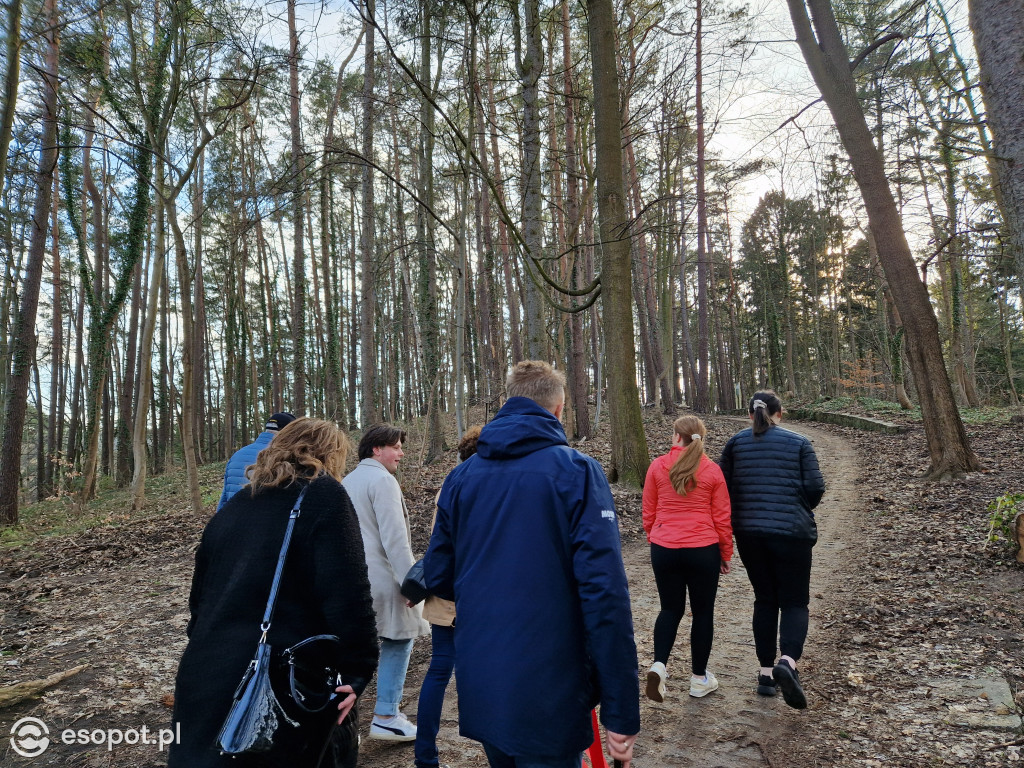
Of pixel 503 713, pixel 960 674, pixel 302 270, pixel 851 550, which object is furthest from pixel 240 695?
pixel 302 270

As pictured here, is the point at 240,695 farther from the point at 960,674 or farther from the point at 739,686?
the point at 960,674

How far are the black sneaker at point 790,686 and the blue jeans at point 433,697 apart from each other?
2.00 m

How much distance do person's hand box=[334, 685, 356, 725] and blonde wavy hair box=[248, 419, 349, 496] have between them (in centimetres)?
71

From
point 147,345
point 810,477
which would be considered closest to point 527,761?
point 810,477

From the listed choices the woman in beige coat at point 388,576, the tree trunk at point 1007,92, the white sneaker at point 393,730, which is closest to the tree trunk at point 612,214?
the tree trunk at point 1007,92

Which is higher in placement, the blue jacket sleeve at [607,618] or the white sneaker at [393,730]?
the blue jacket sleeve at [607,618]

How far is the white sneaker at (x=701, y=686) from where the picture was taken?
12.4 feet

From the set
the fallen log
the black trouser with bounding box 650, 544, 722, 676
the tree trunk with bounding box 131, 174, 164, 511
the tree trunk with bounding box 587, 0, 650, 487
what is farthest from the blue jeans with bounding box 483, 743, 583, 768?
the tree trunk with bounding box 131, 174, 164, 511

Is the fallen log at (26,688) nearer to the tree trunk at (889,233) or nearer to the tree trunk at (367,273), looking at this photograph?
the tree trunk at (367,273)

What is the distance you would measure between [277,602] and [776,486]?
3078 millimetres

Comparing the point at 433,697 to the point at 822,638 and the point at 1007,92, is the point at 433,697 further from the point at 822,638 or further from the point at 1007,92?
the point at 1007,92

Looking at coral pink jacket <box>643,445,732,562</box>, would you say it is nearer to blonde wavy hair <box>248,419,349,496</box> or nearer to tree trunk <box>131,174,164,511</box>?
blonde wavy hair <box>248,419,349,496</box>

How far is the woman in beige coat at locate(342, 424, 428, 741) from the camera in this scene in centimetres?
340

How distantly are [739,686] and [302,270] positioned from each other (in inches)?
562
